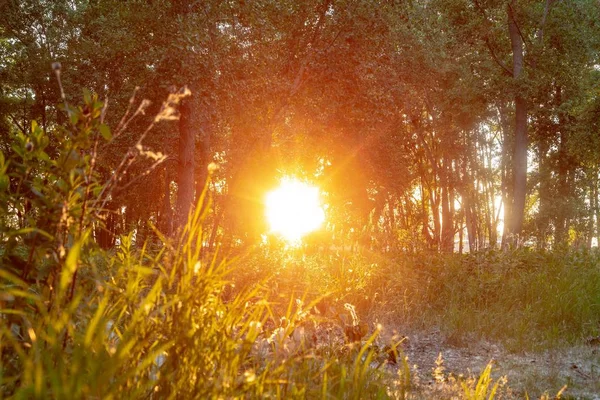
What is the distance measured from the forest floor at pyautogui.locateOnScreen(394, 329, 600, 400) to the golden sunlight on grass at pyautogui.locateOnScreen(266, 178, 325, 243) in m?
4.75

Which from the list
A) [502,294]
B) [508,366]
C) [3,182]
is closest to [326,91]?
[502,294]

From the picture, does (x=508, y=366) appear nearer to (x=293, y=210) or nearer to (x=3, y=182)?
(x=3, y=182)

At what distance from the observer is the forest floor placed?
18.0ft

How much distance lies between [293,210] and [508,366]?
30.9ft

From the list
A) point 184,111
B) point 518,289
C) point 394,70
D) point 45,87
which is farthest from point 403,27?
point 45,87

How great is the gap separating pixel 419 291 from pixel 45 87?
25375 millimetres

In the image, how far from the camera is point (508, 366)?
6297 mm

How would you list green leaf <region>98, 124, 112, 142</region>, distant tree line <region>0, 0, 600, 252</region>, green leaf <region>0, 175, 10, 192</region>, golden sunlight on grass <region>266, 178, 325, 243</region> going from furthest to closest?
1. distant tree line <region>0, 0, 600, 252</region>
2. golden sunlight on grass <region>266, 178, 325, 243</region>
3. green leaf <region>0, 175, 10, 192</region>
4. green leaf <region>98, 124, 112, 142</region>

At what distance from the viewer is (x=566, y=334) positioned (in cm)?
756

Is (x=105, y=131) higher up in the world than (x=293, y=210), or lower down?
lower down

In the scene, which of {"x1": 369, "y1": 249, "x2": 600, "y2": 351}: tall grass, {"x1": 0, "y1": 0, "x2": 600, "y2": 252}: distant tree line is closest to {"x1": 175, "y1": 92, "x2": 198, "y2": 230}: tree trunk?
{"x1": 0, "y1": 0, "x2": 600, "y2": 252}: distant tree line

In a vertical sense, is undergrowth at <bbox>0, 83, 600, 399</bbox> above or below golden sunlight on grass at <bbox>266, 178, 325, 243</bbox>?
below

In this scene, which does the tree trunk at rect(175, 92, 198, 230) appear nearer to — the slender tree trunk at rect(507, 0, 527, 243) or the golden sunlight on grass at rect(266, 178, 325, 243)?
the golden sunlight on grass at rect(266, 178, 325, 243)

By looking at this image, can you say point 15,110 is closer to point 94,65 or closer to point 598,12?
point 94,65
